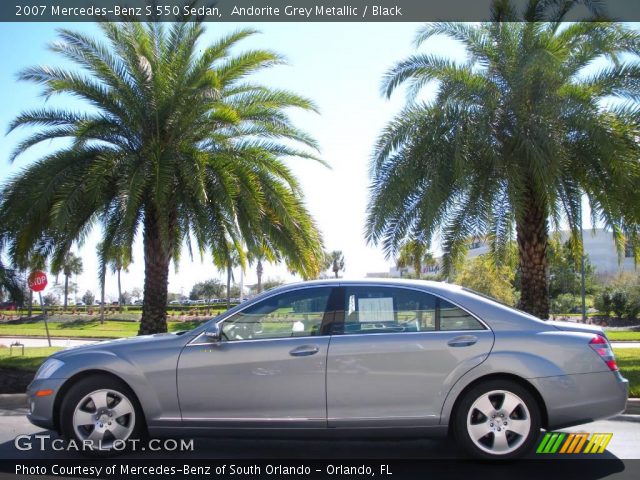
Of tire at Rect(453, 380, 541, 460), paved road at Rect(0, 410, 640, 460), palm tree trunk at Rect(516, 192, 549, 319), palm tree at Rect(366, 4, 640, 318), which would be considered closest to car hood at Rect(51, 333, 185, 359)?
paved road at Rect(0, 410, 640, 460)

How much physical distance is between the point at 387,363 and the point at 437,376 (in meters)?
0.43

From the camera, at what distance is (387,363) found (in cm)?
532

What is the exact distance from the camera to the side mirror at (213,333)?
5.54 metres

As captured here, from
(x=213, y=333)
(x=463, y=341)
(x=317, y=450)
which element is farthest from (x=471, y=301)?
(x=213, y=333)

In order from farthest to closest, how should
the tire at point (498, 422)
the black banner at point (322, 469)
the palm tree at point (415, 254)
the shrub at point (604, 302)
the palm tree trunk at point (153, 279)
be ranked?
the shrub at point (604, 302)
the palm tree trunk at point (153, 279)
the palm tree at point (415, 254)
the tire at point (498, 422)
the black banner at point (322, 469)

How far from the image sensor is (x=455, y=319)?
554 centimetres

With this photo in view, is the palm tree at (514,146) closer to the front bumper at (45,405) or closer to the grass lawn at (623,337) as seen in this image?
the front bumper at (45,405)

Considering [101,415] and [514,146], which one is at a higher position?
[514,146]

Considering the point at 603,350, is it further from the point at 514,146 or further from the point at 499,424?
the point at 514,146

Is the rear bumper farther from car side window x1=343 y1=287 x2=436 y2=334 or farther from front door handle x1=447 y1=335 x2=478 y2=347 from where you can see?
car side window x1=343 y1=287 x2=436 y2=334

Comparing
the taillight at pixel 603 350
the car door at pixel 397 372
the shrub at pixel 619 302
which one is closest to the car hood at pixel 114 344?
the car door at pixel 397 372

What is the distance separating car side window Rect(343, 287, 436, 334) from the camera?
18.1 ft

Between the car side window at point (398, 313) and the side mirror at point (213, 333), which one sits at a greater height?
the car side window at point (398, 313)

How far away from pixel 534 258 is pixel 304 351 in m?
9.47
